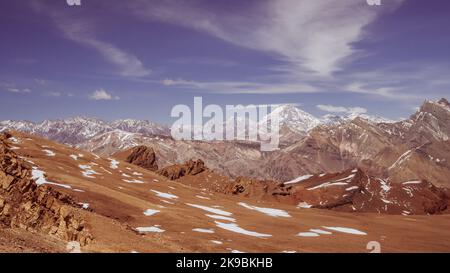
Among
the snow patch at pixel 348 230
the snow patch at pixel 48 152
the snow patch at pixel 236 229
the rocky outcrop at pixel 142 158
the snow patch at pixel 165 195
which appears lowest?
the snow patch at pixel 348 230

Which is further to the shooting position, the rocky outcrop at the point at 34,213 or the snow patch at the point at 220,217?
the snow patch at the point at 220,217

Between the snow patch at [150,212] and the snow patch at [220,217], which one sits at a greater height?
the snow patch at [150,212]

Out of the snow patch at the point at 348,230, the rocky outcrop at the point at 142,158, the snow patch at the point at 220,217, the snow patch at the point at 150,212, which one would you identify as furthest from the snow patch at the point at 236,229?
the rocky outcrop at the point at 142,158

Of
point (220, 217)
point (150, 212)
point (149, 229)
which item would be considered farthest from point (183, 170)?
point (149, 229)

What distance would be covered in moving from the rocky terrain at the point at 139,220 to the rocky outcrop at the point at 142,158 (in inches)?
2072

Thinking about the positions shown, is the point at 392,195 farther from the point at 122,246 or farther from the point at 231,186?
the point at 122,246

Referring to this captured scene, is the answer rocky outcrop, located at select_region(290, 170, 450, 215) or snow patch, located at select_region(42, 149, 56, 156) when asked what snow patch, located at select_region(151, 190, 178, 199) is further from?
rocky outcrop, located at select_region(290, 170, 450, 215)

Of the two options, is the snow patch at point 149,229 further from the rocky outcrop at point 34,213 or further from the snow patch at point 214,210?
the snow patch at point 214,210

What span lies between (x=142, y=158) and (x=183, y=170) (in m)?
18.6

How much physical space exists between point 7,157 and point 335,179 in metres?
161

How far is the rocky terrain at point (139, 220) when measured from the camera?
101 feet

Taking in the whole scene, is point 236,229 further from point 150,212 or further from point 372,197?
point 372,197

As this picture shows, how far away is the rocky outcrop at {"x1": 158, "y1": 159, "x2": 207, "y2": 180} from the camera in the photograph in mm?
152625

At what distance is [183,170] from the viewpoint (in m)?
156
